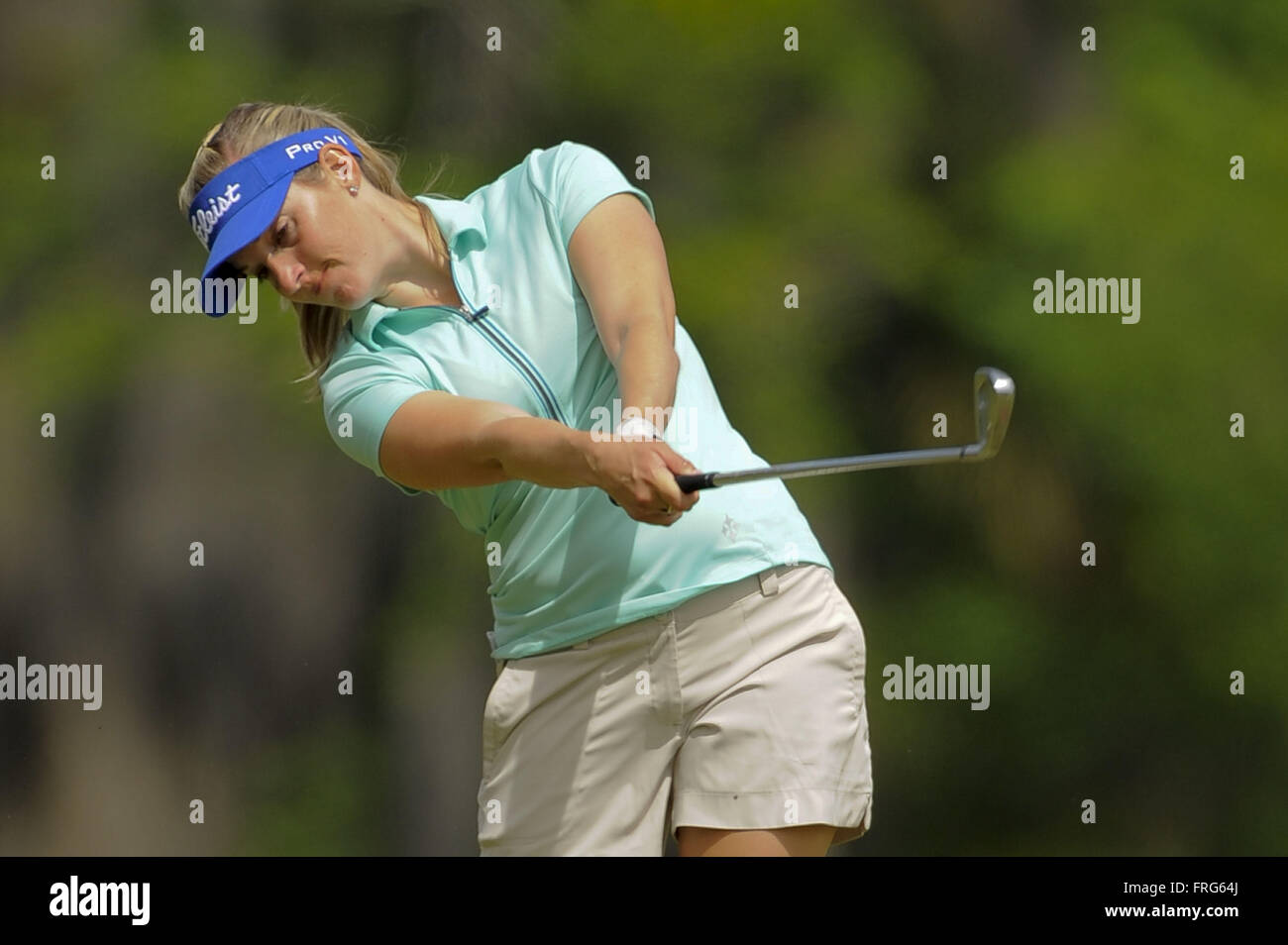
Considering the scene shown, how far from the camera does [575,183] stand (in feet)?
6.56

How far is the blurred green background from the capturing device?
4637mm

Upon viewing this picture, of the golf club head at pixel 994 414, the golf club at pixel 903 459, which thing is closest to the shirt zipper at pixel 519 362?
the golf club at pixel 903 459

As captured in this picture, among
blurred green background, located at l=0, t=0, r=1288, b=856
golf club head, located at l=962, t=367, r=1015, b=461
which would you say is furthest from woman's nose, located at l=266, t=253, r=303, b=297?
blurred green background, located at l=0, t=0, r=1288, b=856

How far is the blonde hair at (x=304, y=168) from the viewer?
2.07m

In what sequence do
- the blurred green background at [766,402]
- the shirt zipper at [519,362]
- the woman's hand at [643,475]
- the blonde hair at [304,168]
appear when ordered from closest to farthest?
the woman's hand at [643,475] → the shirt zipper at [519,362] → the blonde hair at [304,168] → the blurred green background at [766,402]

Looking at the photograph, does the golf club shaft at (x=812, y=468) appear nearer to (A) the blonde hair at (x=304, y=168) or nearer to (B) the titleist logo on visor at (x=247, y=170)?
(A) the blonde hair at (x=304, y=168)

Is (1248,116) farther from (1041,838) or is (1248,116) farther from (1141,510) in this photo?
(1041,838)

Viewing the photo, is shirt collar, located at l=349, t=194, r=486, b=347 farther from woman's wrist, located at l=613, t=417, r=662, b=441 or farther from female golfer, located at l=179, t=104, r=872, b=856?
woman's wrist, located at l=613, t=417, r=662, b=441

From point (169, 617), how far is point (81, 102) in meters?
1.37

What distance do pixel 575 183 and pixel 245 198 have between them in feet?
1.16

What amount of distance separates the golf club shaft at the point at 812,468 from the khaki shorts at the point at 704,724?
0.16 metres

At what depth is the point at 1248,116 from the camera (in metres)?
4.89

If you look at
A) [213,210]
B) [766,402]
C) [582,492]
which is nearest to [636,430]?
[582,492]

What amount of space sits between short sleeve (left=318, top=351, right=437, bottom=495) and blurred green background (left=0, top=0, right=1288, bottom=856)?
2697 millimetres
